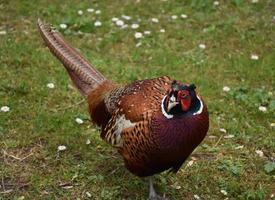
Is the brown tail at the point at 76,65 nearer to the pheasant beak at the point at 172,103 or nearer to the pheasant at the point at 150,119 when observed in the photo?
the pheasant at the point at 150,119

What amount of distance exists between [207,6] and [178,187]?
3401 mm

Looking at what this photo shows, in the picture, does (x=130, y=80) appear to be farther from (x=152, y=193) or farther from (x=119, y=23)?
(x=152, y=193)

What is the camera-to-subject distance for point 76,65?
16.1 feet

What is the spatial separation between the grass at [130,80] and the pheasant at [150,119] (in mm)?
497

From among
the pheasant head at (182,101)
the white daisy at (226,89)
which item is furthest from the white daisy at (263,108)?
the pheasant head at (182,101)

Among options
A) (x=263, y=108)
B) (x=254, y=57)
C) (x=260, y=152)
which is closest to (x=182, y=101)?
(x=260, y=152)

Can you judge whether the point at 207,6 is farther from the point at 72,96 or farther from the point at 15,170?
the point at 15,170

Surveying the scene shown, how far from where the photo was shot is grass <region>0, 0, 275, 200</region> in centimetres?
493

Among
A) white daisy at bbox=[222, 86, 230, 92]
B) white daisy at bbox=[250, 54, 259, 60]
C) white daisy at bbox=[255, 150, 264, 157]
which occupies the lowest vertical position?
white daisy at bbox=[250, 54, 259, 60]

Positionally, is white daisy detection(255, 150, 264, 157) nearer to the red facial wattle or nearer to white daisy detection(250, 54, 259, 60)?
the red facial wattle

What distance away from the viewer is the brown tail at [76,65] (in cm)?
490

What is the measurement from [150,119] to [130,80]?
221 cm

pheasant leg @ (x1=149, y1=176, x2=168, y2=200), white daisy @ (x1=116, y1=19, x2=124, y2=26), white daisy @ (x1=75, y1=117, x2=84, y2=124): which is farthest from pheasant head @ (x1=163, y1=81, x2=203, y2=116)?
white daisy @ (x1=116, y1=19, x2=124, y2=26)

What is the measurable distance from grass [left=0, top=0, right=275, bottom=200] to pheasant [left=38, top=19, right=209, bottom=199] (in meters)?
0.50
